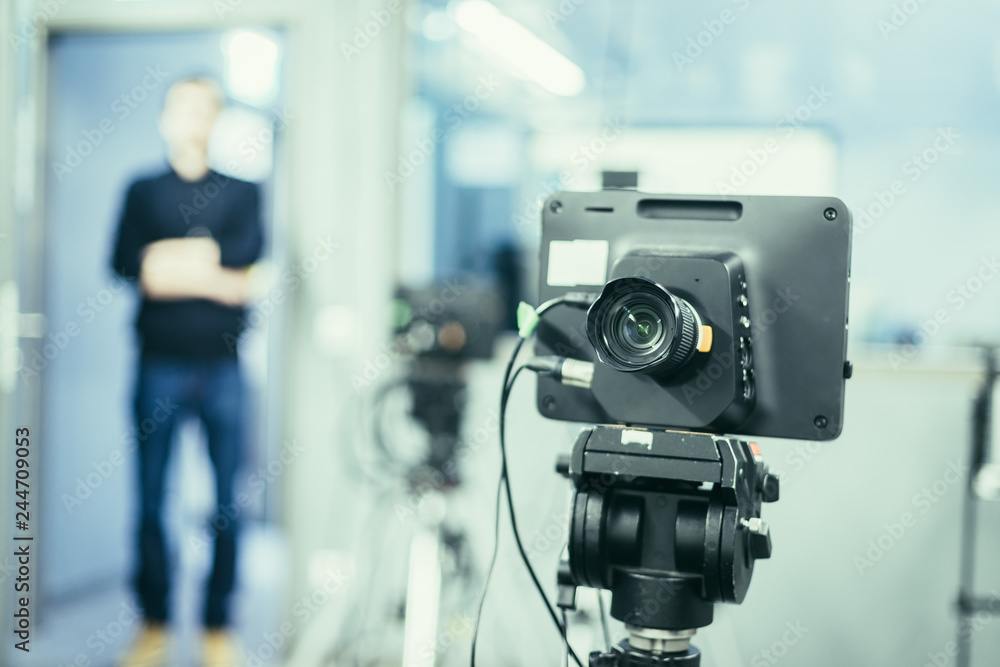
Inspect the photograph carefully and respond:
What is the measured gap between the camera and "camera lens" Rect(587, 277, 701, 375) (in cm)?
91

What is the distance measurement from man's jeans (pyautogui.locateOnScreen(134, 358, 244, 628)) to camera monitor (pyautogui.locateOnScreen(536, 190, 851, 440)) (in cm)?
186

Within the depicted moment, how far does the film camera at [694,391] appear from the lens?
0.96 m

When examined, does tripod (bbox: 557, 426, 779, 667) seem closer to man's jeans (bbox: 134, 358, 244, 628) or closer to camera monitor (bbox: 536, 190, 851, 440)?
camera monitor (bbox: 536, 190, 851, 440)

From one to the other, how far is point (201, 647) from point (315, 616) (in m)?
0.36

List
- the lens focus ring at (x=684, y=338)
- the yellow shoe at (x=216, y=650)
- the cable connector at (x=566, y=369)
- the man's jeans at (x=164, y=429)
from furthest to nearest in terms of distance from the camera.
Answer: the man's jeans at (x=164, y=429) < the yellow shoe at (x=216, y=650) < the cable connector at (x=566, y=369) < the lens focus ring at (x=684, y=338)

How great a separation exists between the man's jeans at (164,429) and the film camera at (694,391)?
1.88 meters

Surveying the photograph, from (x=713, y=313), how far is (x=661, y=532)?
259 millimetres

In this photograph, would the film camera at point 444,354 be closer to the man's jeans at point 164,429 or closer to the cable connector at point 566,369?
the man's jeans at point 164,429

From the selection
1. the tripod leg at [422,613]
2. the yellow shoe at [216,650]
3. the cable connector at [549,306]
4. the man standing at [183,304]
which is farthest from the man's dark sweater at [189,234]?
the cable connector at [549,306]

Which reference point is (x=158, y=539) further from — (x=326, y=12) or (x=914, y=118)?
(x=914, y=118)

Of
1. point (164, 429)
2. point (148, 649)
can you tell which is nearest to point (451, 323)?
point (164, 429)

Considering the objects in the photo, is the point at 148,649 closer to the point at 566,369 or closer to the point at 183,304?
the point at 183,304

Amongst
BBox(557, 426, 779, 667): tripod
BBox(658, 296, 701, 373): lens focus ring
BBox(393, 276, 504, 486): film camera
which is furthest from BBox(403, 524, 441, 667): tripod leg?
BBox(658, 296, 701, 373): lens focus ring

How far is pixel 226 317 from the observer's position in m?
2.69
